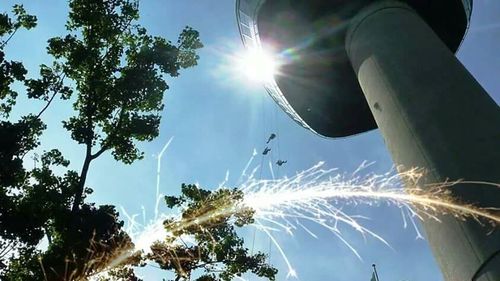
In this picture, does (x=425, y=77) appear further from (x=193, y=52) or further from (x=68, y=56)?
(x=68, y=56)

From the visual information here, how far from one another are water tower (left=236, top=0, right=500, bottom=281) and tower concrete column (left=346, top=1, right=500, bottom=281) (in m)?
0.02

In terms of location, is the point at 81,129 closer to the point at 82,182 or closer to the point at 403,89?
the point at 82,182

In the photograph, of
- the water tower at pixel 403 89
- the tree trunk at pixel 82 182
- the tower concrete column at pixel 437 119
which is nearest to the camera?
the tower concrete column at pixel 437 119

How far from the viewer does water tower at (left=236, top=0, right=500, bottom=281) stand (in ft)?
28.7

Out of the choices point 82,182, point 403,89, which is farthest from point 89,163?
point 403,89

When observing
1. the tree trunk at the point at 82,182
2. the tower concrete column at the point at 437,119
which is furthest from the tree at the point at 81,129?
the tower concrete column at the point at 437,119

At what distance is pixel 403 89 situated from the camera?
1141 cm

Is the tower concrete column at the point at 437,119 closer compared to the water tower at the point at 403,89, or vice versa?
the tower concrete column at the point at 437,119

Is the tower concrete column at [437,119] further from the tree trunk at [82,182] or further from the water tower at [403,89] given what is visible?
the tree trunk at [82,182]

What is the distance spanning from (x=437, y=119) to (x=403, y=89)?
1.48m

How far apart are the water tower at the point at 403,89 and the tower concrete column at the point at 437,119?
2 centimetres

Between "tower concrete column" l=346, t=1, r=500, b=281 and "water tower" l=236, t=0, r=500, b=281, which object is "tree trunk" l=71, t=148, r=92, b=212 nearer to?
"water tower" l=236, t=0, r=500, b=281

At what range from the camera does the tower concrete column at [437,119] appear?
8.36m

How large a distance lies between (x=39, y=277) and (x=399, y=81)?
13.1m
